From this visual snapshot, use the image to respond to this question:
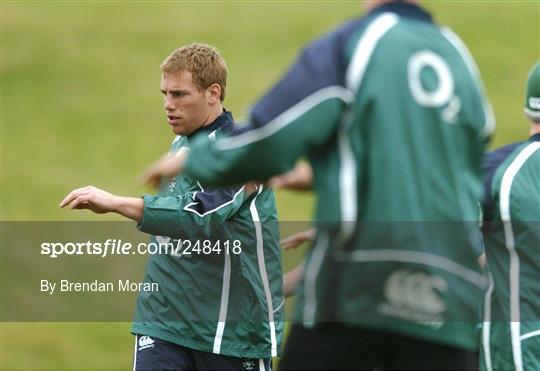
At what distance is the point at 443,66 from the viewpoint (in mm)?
4168

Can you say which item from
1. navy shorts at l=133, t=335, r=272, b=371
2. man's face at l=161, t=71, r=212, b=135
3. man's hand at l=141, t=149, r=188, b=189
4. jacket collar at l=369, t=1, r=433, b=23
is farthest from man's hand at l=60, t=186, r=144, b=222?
jacket collar at l=369, t=1, r=433, b=23

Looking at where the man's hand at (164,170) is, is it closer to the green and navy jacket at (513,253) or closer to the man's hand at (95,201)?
the man's hand at (95,201)

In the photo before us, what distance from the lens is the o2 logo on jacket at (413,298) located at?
4.08 m

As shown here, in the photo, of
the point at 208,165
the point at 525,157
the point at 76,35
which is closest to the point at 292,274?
the point at 525,157

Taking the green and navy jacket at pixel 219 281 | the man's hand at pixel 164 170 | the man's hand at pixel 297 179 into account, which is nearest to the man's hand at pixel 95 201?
the green and navy jacket at pixel 219 281

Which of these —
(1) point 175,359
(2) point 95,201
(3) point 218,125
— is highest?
(3) point 218,125

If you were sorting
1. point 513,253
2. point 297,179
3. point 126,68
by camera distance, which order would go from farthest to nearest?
1. point 126,68
2. point 513,253
3. point 297,179

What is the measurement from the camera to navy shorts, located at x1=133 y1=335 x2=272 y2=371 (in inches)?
244

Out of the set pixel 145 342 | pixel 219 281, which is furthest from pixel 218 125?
pixel 145 342

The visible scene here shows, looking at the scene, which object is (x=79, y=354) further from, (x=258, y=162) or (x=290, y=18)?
(x=290, y=18)

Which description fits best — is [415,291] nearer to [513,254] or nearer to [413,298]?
[413,298]

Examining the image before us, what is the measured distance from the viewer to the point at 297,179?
422 cm

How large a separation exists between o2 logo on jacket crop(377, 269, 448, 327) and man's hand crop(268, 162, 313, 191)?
1.20ft

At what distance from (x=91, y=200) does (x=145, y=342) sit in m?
0.85
